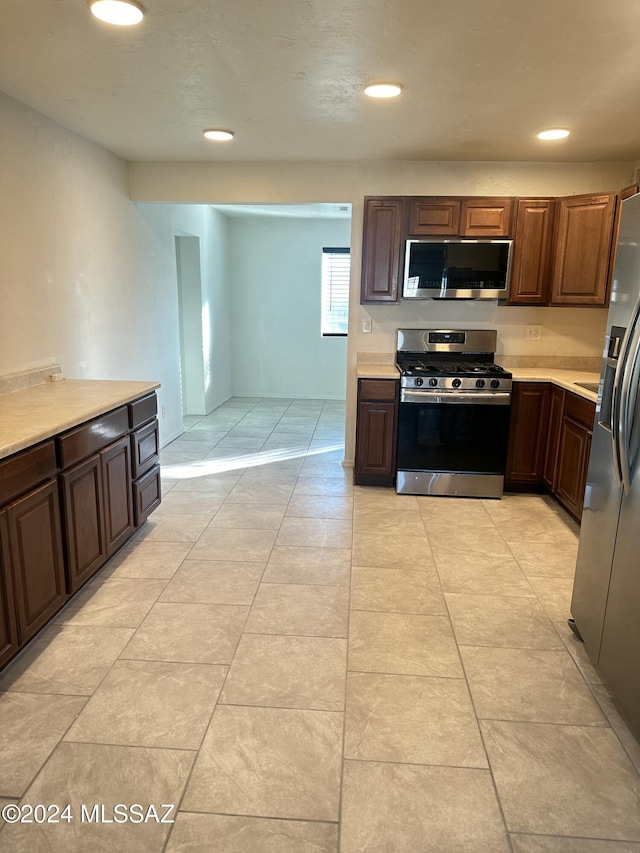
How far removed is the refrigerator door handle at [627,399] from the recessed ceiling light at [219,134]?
273 cm

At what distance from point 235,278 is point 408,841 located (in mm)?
7188

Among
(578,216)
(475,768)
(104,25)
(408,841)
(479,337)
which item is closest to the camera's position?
(408,841)

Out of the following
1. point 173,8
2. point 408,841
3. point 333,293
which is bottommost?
point 408,841

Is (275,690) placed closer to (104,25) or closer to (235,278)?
(104,25)

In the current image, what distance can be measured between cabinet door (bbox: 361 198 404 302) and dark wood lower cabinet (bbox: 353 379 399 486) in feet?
2.38

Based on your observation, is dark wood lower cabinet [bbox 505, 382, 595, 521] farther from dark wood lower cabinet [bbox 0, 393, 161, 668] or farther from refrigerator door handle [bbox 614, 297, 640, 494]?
dark wood lower cabinet [bbox 0, 393, 161, 668]

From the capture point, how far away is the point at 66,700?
201 centimetres

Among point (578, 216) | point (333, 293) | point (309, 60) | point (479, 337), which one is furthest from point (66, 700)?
point (333, 293)

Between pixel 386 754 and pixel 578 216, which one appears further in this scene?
pixel 578 216

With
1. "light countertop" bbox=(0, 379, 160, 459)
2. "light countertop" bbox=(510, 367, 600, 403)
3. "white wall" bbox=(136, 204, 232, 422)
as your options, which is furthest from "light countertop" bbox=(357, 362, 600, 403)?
"white wall" bbox=(136, 204, 232, 422)

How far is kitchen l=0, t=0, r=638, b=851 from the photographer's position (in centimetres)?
316

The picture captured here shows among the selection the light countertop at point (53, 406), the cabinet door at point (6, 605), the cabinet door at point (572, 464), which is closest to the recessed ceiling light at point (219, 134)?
the light countertop at point (53, 406)

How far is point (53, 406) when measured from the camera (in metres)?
2.67

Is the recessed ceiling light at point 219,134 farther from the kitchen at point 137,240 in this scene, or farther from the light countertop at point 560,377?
the light countertop at point 560,377
